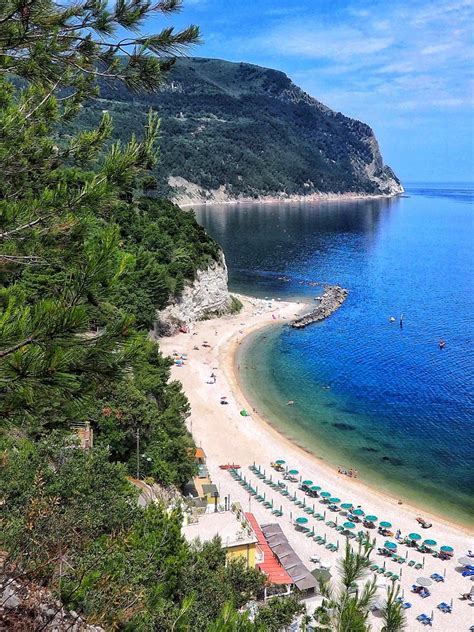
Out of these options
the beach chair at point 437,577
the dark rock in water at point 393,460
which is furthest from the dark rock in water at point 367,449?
the beach chair at point 437,577

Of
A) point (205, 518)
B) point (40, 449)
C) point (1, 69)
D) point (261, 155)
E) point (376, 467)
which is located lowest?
point (376, 467)

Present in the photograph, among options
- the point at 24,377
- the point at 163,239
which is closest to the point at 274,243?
the point at 163,239

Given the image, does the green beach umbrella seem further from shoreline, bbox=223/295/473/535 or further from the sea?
the sea

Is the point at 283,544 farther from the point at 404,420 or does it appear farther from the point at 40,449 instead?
the point at 404,420

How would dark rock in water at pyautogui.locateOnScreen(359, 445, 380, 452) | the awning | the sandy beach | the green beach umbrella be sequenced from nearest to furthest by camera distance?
1. the awning
2. the sandy beach
3. the green beach umbrella
4. dark rock in water at pyautogui.locateOnScreen(359, 445, 380, 452)

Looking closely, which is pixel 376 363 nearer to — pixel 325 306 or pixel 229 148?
pixel 325 306

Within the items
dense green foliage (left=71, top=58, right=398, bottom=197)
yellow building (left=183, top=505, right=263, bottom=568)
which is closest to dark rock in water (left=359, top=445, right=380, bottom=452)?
yellow building (left=183, top=505, right=263, bottom=568)
